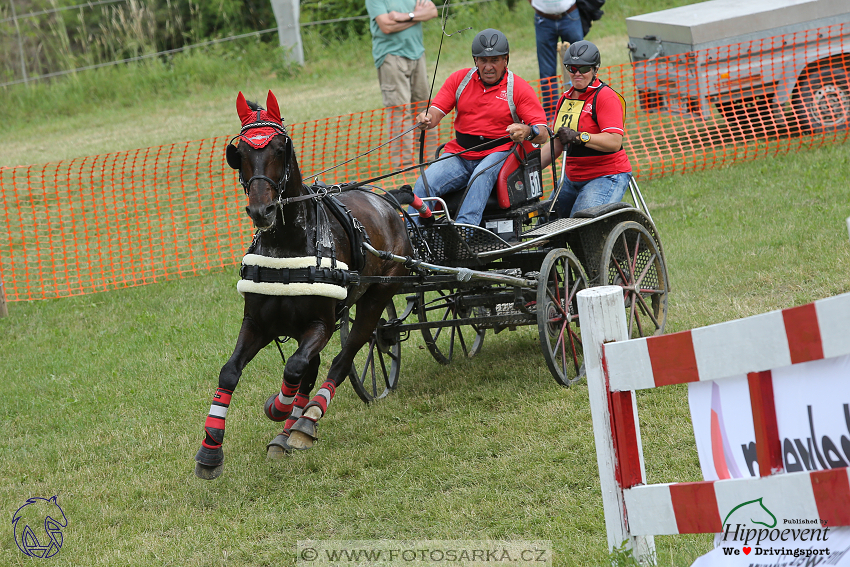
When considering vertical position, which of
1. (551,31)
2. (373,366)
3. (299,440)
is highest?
(551,31)

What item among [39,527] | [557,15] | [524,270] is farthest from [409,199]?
[557,15]

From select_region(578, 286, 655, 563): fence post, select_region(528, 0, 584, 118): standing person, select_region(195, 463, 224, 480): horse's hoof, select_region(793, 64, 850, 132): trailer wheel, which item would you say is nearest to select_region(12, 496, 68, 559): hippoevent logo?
select_region(195, 463, 224, 480): horse's hoof

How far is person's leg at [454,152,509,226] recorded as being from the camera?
5.75 metres

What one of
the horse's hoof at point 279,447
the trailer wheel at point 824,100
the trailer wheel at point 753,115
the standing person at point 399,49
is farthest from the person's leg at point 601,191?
the trailer wheel at point 824,100

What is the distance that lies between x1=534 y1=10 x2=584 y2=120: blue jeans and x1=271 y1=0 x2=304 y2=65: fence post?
7.40 m

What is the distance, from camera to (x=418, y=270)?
5.35m

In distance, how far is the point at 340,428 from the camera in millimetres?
5457

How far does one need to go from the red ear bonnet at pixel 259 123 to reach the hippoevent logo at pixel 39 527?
2.12 meters

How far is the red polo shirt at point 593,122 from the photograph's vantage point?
20.0 ft

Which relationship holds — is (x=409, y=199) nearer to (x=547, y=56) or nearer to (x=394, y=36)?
(x=394, y=36)

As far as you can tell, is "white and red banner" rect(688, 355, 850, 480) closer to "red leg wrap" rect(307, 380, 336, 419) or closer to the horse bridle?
the horse bridle

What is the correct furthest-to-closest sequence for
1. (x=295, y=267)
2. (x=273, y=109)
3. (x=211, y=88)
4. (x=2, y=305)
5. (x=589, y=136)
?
(x=211, y=88) < (x=2, y=305) < (x=589, y=136) < (x=295, y=267) < (x=273, y=109)

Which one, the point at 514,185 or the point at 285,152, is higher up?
the point at 285,152

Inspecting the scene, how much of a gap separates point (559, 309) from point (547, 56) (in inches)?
249
